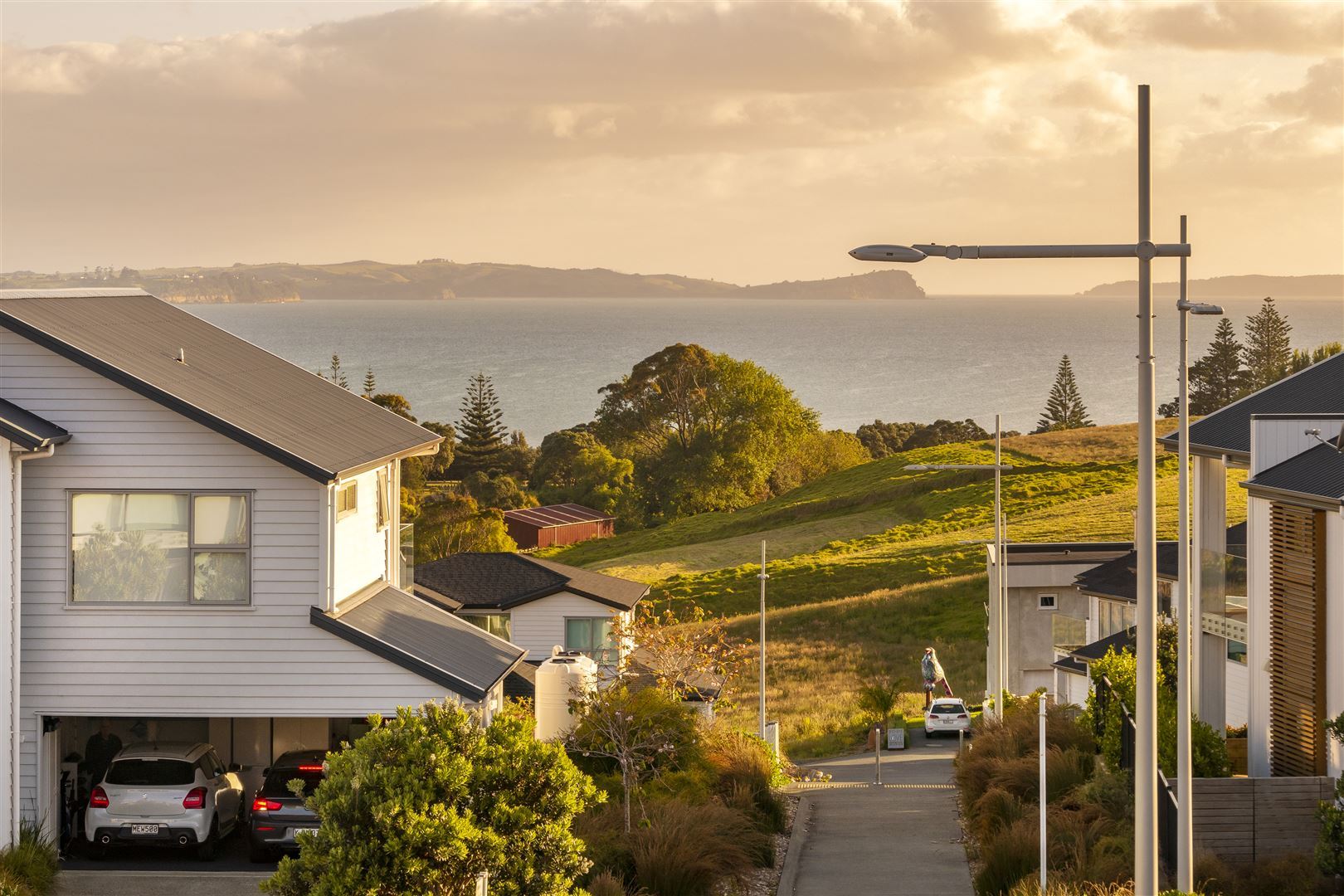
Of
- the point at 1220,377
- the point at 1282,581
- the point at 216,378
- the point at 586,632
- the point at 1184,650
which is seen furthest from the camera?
the point at 1220,377

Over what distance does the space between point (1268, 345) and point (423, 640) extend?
139 metres

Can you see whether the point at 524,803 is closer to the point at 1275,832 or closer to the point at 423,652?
the point at 423,652

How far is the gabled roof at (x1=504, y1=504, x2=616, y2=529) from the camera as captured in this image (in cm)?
10619

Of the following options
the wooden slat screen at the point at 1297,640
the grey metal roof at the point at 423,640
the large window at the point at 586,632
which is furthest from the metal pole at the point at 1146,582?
the large window at the point at 586,632

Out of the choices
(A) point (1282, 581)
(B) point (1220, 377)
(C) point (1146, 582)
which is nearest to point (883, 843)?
(A) point (1282, 581)

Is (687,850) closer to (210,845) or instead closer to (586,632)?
(210,845)

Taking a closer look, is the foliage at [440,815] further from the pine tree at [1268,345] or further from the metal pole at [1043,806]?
the pine tree at [1268,345]

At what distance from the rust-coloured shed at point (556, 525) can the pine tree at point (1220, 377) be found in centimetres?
6258

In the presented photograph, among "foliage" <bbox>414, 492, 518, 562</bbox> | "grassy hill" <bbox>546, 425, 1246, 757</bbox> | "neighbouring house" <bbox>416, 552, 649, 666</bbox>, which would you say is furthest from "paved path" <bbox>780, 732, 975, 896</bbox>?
"foliage" <bbox>414, 492, 518, 562</bbox>

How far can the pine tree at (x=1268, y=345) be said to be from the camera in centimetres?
14500

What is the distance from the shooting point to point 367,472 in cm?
2427

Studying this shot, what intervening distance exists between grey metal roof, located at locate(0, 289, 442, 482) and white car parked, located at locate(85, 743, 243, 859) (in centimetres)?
448

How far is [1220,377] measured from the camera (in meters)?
147

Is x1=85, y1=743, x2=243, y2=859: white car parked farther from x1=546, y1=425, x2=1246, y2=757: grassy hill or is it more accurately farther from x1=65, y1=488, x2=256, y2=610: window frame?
x1=546, y1=425, x2=1246, y2=757: grassy hill
